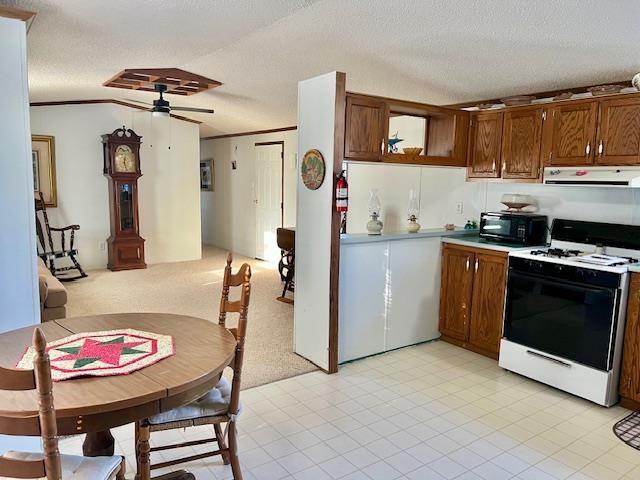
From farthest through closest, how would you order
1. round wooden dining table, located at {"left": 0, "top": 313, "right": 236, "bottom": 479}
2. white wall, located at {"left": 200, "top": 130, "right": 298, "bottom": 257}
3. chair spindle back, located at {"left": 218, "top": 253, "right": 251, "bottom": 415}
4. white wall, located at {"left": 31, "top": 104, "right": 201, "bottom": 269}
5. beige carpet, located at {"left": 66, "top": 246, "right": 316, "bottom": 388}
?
white wall, located at {"left": 200, "top": 130, "right": 298, "bottom": 257} → white wall, located at {"left": 31, "top": 104, "right": 201, "bottom": 269} → beige carpet, located at {"left": 66, "top": 246, "right": 316, "bottom": 388} → chair spindle back, located at {"left": 218, "top": 253, "right": 251, "bottom": 415} → round wooden dining table, located at {"left": 0, "top": 313, "right": 236, "bottom": 479}

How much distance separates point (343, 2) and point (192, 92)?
326 cm

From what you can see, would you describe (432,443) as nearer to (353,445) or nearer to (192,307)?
(353,445)

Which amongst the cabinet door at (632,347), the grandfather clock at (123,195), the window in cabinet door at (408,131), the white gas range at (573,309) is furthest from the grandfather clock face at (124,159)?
the cabinet door at (632,347)

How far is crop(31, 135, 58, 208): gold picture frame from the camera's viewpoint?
6316mm

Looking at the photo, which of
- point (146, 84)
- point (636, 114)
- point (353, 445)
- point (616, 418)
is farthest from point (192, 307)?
point (636, 114)

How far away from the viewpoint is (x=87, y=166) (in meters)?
6.73

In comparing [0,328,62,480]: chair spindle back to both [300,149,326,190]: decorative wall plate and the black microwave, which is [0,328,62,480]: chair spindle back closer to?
[300,149,326,190]: decorative wall plate

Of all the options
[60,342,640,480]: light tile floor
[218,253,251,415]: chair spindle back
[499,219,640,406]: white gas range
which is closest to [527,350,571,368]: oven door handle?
[499,219,640,406]: white gas range

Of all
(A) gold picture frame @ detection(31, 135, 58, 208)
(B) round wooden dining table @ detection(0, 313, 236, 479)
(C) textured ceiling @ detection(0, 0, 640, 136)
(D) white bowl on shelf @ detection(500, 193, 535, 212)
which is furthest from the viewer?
(A) gold picture frame @ detection(31, 135, 58, 208)

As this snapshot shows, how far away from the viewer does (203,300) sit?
531 centimetres

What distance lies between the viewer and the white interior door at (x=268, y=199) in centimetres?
733

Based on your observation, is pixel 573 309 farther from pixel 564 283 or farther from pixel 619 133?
pixel 619 133

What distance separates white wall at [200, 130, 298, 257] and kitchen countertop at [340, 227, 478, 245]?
10.8ft

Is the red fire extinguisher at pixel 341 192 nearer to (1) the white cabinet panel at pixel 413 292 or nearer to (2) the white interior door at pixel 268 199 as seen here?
(1) the white cabinet panel at pixel 413 292
